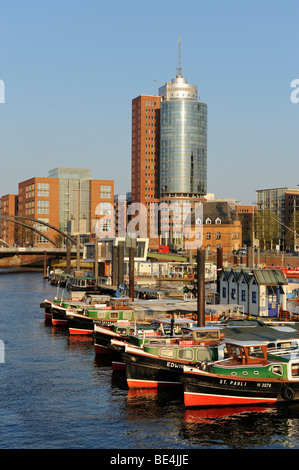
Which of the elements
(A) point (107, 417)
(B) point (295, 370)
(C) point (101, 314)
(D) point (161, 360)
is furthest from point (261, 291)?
(A) point (107, 417)

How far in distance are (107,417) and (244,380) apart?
29.9 feet

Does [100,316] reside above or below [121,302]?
below

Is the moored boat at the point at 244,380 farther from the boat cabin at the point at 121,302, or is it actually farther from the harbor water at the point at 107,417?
the boat cabin at the point at 121,302

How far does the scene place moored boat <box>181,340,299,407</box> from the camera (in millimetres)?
38969

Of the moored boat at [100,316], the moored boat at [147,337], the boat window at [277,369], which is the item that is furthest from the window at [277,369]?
the moored boat at [100,316]

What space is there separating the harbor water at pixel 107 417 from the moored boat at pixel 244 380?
2.43 feet

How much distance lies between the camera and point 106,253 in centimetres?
13888

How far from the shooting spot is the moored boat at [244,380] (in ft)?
128

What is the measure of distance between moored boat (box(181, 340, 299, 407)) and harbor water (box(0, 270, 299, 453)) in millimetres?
741

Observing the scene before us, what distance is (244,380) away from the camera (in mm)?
39062

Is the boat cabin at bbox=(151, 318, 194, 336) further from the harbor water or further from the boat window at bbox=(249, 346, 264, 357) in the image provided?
the boat window at bbox=(249, 346, 264, 357)

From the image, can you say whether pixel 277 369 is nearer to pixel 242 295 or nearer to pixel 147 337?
pixel 147 337
